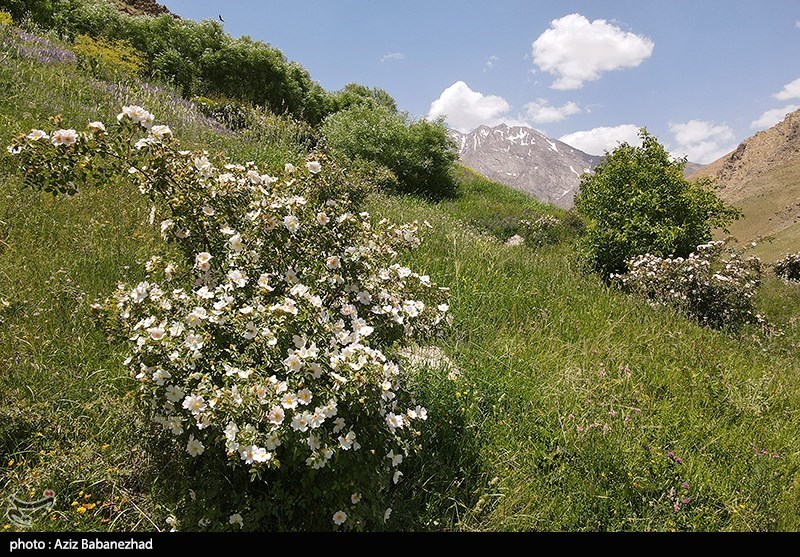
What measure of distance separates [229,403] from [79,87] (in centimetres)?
794

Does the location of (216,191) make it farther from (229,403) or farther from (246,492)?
(246,492)

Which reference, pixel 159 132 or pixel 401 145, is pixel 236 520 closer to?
pixel 159 132

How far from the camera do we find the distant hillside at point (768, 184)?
30.8m

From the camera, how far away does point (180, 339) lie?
2.02 meters

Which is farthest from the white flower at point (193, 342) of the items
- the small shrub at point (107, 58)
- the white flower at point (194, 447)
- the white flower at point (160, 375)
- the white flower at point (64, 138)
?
the small shrub at point (107, 58)

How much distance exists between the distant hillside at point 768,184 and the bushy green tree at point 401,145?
18025 mm

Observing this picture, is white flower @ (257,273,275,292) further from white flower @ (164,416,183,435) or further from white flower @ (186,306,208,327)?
white flower @ (164,416,183,435)

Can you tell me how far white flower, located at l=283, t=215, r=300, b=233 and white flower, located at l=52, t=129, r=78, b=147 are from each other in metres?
1.13

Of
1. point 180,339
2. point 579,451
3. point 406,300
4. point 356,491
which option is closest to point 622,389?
point 579,451

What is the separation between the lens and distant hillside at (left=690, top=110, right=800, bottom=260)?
30.8 meters

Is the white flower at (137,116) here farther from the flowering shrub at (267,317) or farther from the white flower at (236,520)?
the white flower at (236,520)

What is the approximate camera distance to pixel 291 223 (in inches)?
91.7

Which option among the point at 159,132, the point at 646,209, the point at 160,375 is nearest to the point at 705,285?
the point at 646,209

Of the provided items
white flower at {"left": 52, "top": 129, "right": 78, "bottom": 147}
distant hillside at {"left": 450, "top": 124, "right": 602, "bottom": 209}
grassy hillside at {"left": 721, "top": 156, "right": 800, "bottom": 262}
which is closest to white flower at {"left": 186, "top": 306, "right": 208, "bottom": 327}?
white flower at {"left": 52, "top": 129, "right": 78, "bottom": 147}
